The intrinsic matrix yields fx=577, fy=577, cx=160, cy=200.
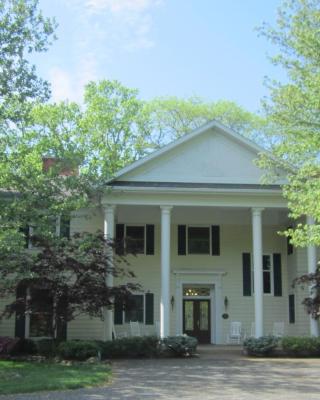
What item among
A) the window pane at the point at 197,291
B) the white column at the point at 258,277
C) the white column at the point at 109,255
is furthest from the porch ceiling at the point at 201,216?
the window pane at the point at 197,291

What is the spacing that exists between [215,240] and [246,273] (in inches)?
76.0

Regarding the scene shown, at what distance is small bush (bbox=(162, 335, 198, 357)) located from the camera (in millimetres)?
18797

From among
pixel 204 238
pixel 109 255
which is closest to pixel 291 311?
pixel 204 238

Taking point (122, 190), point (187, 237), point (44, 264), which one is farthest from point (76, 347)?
point (187, 237)

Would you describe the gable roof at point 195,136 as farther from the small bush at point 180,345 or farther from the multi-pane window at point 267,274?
the small bush at point 180,345

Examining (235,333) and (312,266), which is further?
(235,333)

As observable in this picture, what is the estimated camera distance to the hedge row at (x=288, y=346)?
62.6ft

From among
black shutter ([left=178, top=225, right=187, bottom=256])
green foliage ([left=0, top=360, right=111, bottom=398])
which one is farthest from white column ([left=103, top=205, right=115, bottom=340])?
black shutter ([left=178, top=225, right=187, bottom=256])

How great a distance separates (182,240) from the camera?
24938 millimetres

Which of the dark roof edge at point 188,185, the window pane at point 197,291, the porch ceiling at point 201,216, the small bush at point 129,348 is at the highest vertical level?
the dark roof edge at point 188,185

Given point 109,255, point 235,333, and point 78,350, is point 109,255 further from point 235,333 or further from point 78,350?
point 235,333

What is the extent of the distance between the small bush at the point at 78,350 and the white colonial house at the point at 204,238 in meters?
4.95

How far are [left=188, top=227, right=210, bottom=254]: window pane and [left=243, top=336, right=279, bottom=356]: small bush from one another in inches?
248

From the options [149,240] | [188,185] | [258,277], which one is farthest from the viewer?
[149,240]
